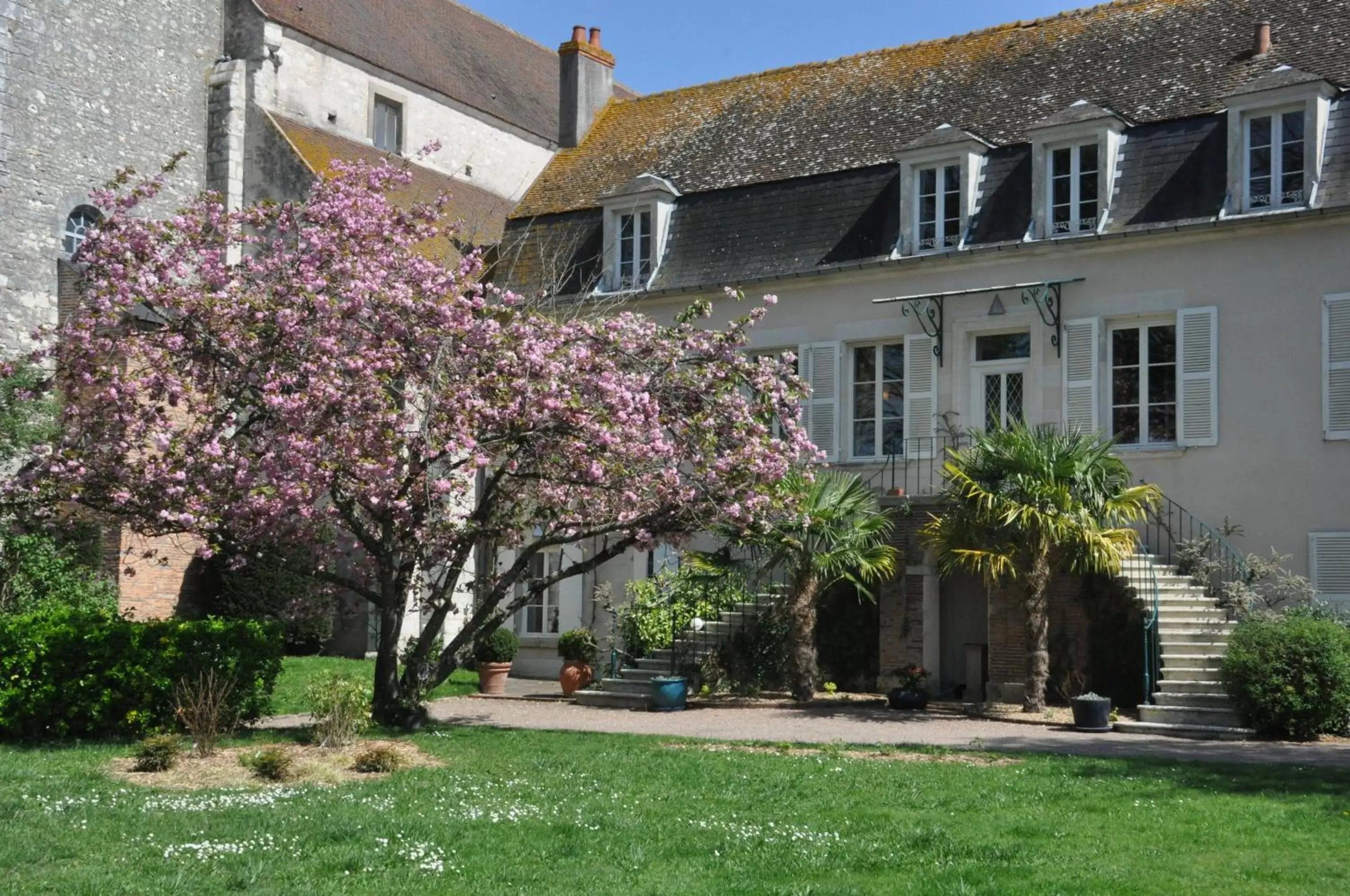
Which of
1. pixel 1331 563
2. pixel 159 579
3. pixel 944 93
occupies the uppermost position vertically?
pixel 944 93

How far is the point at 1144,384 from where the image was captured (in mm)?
18828

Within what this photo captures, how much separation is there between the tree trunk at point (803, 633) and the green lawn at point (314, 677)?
4281 millimetres

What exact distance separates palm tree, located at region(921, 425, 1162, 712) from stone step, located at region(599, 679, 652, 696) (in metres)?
4.10

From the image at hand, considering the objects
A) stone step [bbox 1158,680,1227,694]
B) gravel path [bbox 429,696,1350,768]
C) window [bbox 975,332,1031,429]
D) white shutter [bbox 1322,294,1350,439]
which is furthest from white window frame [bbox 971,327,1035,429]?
gravel path [bbox 429,696,1350,768]

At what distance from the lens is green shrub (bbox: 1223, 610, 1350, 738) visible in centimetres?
1445

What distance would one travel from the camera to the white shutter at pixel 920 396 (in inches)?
800

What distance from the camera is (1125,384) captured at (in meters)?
19.1

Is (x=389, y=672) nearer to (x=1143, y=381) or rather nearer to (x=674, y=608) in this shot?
(x=674, y=608)

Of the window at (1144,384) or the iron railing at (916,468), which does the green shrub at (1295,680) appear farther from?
the iron railing at (916,468)

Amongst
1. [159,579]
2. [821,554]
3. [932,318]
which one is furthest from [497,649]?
[932,318]

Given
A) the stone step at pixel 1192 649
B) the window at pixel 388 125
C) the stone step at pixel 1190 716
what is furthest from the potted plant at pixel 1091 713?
the window at pixel 388 125

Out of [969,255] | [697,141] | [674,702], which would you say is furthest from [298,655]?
[969,255]

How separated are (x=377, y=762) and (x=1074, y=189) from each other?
12.0 m

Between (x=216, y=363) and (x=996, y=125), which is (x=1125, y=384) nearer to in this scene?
(x=996, y=125)
